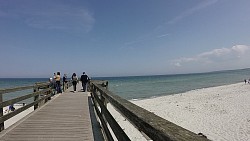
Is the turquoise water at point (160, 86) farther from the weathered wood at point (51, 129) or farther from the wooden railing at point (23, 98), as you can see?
the weathered wood at point (51, 129)

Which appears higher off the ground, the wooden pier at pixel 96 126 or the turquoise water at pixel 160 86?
the wooden pier at pixel 96 126

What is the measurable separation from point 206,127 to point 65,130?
879 centimetres

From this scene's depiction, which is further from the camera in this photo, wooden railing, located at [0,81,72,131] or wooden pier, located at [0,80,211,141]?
wooden railing, located at [0,81,72,131]

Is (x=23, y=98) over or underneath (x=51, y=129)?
over

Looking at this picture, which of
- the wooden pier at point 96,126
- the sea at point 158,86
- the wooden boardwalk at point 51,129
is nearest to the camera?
the wooden pier at point 96,126

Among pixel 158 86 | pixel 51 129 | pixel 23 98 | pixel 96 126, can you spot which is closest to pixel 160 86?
pixel 158 86

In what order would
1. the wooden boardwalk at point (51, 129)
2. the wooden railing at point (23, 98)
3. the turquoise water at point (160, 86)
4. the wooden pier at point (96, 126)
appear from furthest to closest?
the turquoise water at point (160, 86)
the wooden railing at point (23, 98)
the wooden boardwalk at point (51, 129)
the wooden pier at point (96, 126)

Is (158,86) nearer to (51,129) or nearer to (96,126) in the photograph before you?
(96,126)

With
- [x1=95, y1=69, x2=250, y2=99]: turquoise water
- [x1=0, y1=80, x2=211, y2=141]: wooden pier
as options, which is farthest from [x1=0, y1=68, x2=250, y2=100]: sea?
[x1=0, y1=80, x2=211, y2=141]: wooden pier

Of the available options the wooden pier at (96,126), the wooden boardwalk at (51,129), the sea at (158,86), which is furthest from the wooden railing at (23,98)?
the sea at (158,86)

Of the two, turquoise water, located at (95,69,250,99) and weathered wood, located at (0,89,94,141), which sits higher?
weathered wood, located at (0,89,94,141)

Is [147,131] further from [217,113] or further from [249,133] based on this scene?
[217,113]

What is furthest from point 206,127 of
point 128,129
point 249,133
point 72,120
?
point 72,120

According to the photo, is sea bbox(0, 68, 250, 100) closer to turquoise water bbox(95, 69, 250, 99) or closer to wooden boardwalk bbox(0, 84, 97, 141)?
turquoise water bbox(95, 69, 250, 99)
